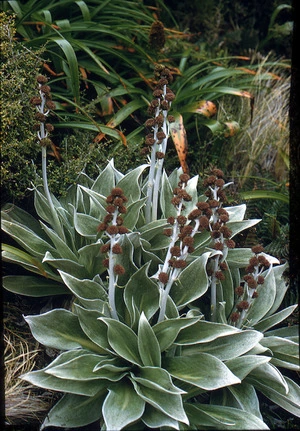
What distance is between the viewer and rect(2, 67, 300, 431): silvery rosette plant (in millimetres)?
2529

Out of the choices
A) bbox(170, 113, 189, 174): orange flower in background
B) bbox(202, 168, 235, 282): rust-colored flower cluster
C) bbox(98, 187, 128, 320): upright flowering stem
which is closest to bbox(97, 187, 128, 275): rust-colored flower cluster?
bbox(98, 187, 128, 320): upright flowering stem

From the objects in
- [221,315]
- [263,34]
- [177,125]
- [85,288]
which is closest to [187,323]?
[221,315]

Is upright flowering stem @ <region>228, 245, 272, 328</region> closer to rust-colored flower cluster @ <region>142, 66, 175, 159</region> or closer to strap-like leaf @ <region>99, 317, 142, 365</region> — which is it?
strap-like leaf @ <region>99, 317, 142, 365</region>

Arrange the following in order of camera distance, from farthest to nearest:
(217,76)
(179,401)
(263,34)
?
(263,34) < (217,76) < (179,401)

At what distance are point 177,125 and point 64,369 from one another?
208 cm

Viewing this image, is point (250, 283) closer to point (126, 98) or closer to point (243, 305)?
point (243, 305)

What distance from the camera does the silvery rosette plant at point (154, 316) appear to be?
99.6 inches

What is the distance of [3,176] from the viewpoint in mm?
3305

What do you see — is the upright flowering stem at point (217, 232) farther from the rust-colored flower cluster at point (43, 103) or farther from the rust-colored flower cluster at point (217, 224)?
the rust-colored flower cluster at point (43, 103)

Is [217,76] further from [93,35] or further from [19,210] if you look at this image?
[19,210]

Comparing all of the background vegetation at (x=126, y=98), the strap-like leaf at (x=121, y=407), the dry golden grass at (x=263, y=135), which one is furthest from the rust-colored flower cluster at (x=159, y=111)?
the dry golden grass at (x=263, y=135)

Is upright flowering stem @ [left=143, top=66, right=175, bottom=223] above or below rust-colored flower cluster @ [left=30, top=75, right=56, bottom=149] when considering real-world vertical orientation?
below

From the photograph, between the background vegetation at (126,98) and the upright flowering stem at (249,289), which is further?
the background vegetation at (126,98)

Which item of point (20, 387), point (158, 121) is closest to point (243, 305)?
point (158, 121)
